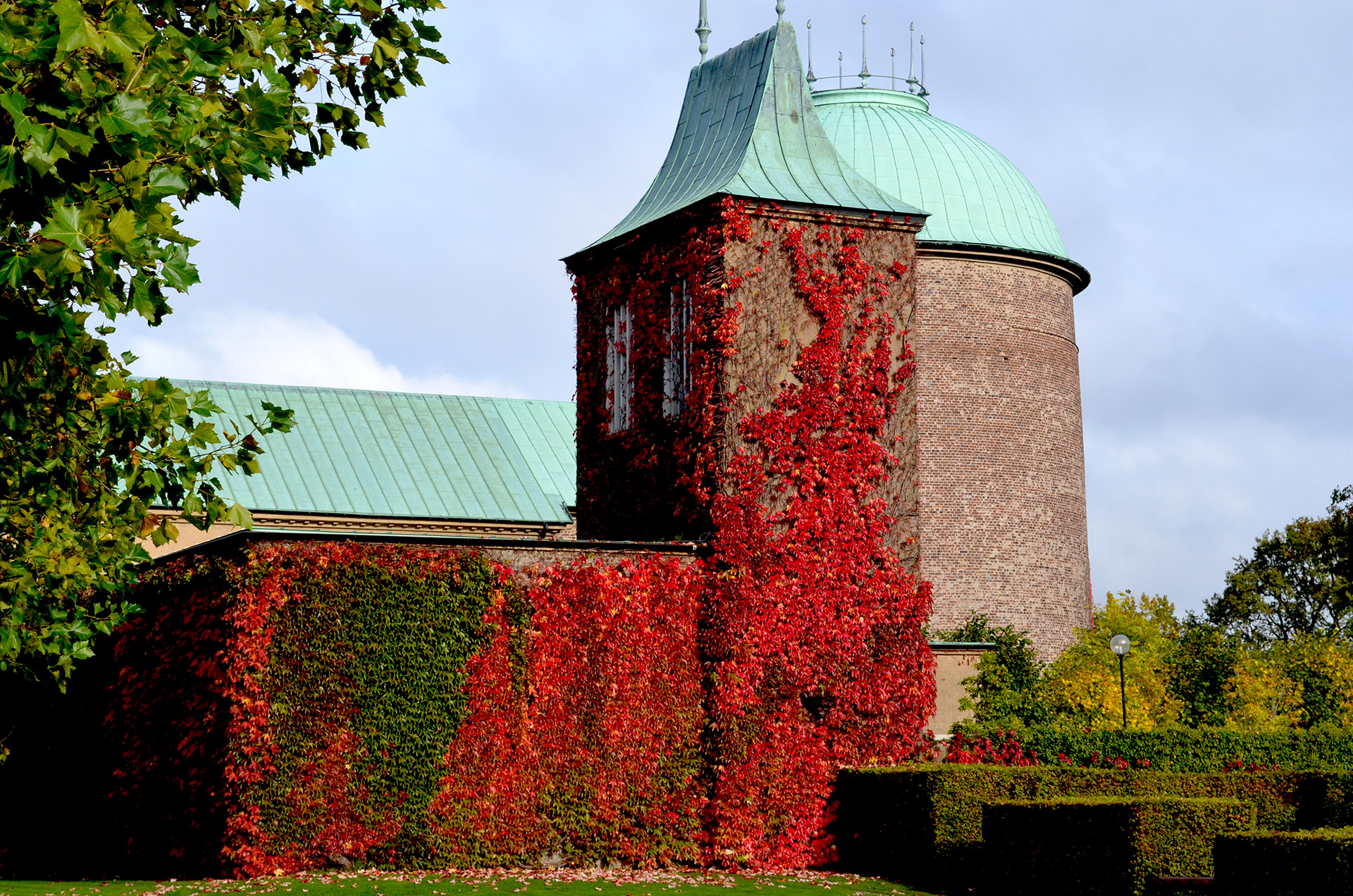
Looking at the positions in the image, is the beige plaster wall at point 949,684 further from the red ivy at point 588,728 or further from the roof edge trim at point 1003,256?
the roof edge trim at point 1003,256

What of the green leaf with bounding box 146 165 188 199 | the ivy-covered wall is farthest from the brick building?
the green leaf with bounding box 146 165 188 199

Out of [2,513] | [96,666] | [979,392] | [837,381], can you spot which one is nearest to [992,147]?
[979,392]

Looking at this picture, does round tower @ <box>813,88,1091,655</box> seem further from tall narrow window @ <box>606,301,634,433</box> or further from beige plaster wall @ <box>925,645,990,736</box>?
tall narrow window @ <box>606,301,634,433</box>

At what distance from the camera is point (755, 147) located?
2316cm

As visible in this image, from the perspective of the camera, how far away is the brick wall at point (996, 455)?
3534cm

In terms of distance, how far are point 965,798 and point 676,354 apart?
25.3 feet

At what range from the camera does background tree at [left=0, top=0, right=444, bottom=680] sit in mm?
7422

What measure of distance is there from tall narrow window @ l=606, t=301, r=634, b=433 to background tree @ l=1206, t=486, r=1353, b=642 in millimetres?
36374

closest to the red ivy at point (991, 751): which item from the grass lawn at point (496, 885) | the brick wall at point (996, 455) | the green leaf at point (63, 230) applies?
the grass lawn at point (496, 885)

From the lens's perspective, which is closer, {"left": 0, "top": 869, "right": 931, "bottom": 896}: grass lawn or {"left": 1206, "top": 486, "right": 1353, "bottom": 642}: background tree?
{"left": 0, "top": 869, "right": 931, "bottom": 896}: grass lawn

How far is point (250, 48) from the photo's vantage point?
10.6 m

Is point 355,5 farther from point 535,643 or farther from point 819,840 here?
point 819,840

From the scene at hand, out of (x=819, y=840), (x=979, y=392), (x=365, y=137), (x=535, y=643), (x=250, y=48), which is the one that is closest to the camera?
(x=250, y=48)

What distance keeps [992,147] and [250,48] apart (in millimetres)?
31724
